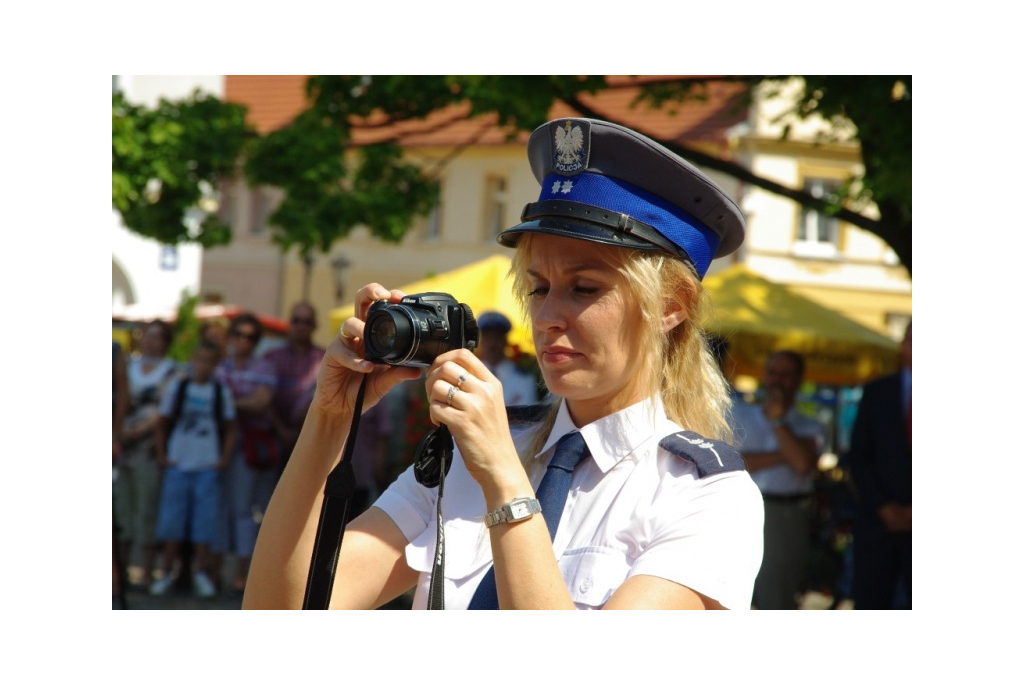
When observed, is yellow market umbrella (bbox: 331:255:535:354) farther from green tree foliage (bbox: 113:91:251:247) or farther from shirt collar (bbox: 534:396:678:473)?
shirt collar (bbox: 534:396:678:473)

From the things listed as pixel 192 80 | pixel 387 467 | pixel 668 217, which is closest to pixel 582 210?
pixel 668 217

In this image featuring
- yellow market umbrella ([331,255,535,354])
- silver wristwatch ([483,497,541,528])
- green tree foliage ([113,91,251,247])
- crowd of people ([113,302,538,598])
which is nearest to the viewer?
silver wristwatch ([483,497,541,528])

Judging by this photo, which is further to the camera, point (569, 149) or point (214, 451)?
point (214, 451)

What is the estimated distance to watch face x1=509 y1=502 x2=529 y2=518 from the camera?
172cm

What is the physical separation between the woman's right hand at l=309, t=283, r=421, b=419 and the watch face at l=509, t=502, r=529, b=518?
0.40m

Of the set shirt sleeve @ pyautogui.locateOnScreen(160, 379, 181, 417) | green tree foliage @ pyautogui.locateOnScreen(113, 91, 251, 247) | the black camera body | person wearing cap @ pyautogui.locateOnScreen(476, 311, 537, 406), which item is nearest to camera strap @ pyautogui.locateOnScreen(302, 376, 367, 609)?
the black camera body

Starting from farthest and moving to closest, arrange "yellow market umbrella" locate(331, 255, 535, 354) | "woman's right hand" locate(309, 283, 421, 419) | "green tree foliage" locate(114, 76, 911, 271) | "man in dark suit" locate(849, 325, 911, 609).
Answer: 1. "yellow market umbrella" locate(331, 255, 535, 354)
2. "green tree foliage" locate(114, 76, 911, 271)
3. "man in dark suit" locate(849, 325, 911, 609)
4. "woman's right hand" locate(309, 283, 421, 419)

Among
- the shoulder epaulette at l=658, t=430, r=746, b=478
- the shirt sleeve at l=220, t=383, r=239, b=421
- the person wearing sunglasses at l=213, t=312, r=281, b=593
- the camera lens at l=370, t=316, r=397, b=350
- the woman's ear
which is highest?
the woman's ear

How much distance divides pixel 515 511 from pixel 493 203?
85.0 ft

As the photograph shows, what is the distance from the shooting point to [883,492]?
5.92 m

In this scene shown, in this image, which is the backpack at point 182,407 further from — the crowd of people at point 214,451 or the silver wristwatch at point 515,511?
the silver wristwatch at point 515,511

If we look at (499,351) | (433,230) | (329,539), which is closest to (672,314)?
(329,539)

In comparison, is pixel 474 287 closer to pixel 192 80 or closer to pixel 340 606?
pixel 192 80

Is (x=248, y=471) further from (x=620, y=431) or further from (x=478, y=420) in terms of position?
(x=478, y=420)
